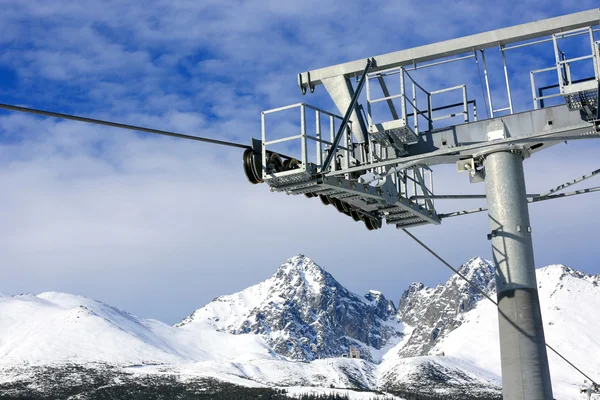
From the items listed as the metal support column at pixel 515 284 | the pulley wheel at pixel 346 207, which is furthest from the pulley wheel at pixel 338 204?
the metal support column at pixel 515 284

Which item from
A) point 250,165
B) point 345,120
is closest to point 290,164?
point 250,165

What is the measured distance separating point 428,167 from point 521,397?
24.5 feet

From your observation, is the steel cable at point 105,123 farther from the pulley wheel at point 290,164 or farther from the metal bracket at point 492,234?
the metal bracket at point 492,234

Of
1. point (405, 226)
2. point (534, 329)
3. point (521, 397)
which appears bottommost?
point (521, 397)

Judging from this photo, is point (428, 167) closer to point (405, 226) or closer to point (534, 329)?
point (405, 226)

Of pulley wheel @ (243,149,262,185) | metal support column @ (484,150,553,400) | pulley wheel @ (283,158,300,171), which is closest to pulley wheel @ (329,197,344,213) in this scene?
pulley wheel @ (283,158,300,171)

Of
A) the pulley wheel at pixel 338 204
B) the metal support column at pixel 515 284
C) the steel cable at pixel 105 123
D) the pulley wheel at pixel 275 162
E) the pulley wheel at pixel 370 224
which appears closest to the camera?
the steel cable at pixel 105 123

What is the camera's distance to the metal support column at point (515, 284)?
16.5 metres

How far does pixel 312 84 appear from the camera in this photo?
20.2 metres

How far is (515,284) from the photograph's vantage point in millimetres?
17109

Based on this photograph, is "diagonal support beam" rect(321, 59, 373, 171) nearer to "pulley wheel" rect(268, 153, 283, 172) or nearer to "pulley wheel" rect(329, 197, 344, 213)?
"pulley wheel" rect(268, 153, 283, 172)

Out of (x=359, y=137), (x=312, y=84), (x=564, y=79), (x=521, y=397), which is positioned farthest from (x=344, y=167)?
(x=521, y=397)

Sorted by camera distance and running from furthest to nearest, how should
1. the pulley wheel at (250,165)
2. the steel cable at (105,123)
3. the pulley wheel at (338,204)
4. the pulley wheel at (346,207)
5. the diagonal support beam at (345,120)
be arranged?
the pulley wheel at (346,207) < the pulley wheel at (338,204) < the pulley wheel at (250,165) < the diagonal support beam at (345,120) < the steel cable at (105,123)

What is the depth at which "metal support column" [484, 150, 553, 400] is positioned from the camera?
651 inches
